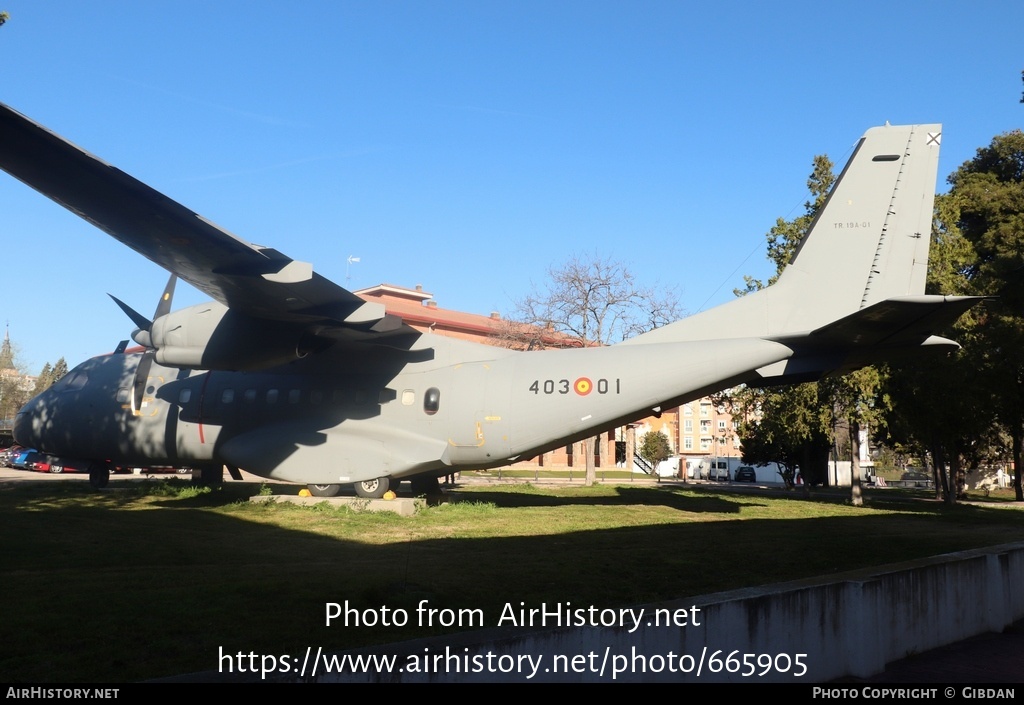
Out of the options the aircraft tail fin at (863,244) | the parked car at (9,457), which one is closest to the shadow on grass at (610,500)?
the aircraft tail fin at (863,244)

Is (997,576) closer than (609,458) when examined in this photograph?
Yes

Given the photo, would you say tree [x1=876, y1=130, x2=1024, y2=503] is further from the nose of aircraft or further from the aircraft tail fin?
the nose of aircraft

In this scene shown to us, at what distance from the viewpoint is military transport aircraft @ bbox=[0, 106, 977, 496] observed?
51.2 ft

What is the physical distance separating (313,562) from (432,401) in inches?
Answer: 294

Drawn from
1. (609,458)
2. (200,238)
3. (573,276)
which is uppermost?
(573,276)

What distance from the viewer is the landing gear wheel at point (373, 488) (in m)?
18.9

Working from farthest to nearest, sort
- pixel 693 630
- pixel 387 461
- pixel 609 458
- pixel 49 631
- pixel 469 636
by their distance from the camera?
pixel 609 458, pixel 387 461, pixel 49 631, pixel 693 630, pixel 469 636

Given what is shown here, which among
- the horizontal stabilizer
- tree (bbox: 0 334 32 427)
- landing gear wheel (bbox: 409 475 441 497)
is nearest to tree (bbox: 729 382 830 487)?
the horizontal stabilizer

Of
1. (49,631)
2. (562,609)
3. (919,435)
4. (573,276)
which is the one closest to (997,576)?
(562,609)

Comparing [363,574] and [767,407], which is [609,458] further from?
[363,574]

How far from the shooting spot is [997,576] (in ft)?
29.1

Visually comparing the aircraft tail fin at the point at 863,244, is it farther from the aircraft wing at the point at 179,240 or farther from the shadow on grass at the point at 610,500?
the aircraft wing at the point at 179,240

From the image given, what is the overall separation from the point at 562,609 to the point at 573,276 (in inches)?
1369

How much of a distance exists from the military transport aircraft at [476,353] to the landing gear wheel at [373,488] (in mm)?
34
